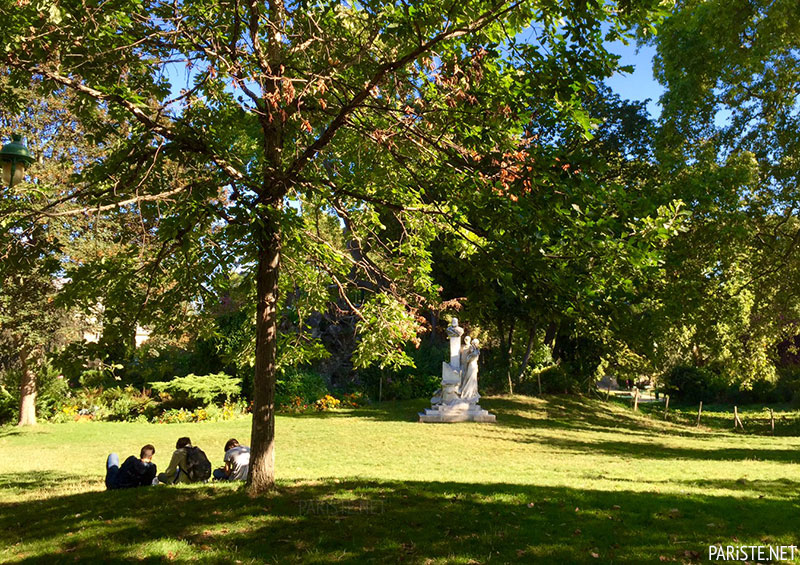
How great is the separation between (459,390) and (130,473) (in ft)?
41.2

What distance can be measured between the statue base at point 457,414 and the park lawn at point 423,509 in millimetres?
4422

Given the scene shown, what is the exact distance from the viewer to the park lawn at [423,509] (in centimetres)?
566

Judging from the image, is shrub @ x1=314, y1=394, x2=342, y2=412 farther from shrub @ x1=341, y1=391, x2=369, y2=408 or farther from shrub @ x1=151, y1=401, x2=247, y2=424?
shrub @ x1=151, y1=401, x2=247, y2=424

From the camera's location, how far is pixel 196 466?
9086 millimetres

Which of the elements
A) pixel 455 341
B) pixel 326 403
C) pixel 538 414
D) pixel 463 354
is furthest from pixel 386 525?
pixel 326 403

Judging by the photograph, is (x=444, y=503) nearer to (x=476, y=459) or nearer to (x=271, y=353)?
(x=271, y=353)

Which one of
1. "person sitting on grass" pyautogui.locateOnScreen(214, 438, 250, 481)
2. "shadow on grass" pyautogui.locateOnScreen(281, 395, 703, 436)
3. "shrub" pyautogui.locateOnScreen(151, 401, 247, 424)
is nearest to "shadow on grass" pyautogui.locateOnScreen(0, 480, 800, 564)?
"person sitting on grass" pyautogui.locateOnScreen(214, 438, 250, 481)

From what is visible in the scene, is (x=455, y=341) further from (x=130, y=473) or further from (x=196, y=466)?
(x=130, y=473)

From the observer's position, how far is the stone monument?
61.7 feet

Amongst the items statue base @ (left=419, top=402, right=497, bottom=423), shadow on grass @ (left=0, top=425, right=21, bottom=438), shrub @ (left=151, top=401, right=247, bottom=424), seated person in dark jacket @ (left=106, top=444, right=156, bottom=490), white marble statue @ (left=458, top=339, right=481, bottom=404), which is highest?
white marble statue @ (left=458, top=339, right=481, bottom=404)

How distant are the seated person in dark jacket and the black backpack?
0.52 metres

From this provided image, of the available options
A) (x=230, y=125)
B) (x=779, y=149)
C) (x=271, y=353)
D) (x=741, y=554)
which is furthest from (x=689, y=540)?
(x=779, y=149)

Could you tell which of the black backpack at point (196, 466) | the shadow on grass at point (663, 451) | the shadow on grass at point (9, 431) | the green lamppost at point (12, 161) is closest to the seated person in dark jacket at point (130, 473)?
the black backpack at point (196, 466)

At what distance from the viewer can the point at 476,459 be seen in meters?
12.4
